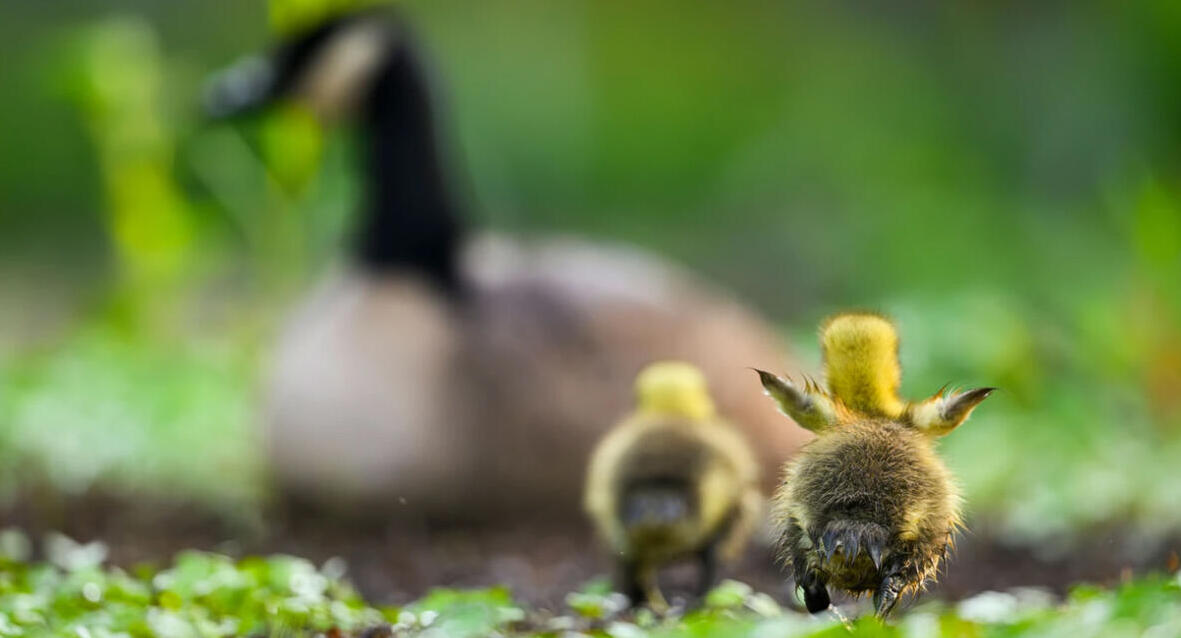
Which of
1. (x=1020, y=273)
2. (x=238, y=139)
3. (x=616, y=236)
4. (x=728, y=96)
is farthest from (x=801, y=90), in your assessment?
(x=238, y=139)

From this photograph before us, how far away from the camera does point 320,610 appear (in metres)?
2.56

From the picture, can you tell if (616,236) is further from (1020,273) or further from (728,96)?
(1020,273)

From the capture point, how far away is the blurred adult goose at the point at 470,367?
14.7ft

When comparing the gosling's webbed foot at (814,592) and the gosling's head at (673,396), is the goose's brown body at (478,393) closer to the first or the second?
the gosling's head at (673,396)

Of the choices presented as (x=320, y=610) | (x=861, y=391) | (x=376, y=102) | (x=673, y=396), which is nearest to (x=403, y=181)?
(x=376, y=102)

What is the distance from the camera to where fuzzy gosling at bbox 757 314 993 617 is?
2.12 metres

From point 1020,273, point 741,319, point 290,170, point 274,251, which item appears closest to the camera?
point 741,319

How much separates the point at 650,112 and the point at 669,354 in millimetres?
5688

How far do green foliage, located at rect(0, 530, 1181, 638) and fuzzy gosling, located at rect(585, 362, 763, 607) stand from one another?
136 mm

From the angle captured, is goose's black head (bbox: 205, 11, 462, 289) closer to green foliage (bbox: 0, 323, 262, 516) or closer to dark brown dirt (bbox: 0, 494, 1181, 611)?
green foliage (bbox: 0, 323, 262, 516)

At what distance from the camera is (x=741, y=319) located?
487 centimetres

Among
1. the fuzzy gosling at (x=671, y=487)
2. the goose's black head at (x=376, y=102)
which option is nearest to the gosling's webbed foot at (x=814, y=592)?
the fuzzy gosling at (x=671, y=487)

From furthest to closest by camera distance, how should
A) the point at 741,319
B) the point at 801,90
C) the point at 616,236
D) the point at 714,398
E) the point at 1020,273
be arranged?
1. the point at 801,90
2. the point at 616,236
3. the point at 1020,273
4. the point at 741,319
5. the point at 714,398

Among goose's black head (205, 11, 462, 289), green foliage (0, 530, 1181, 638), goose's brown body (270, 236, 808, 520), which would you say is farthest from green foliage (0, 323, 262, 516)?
green foliage (0, 530, 1181, 638)
